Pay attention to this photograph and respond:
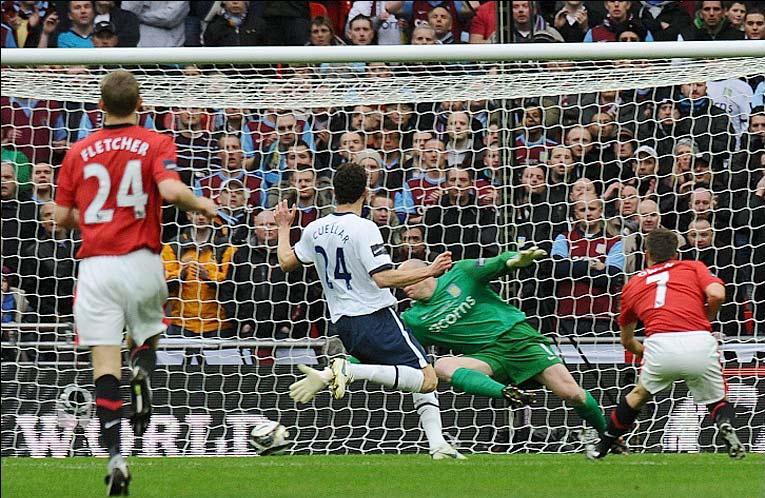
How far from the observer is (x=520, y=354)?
9125mm

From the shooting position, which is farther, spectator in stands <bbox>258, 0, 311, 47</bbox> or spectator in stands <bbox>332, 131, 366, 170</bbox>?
spectator in stands <bbox>258, 0, 311, 47</bbox>

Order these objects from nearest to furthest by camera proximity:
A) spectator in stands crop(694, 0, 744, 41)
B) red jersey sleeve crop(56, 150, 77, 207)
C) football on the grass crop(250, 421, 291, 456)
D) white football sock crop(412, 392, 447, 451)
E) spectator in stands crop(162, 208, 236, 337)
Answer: red jersey sleeve crop(56, 150, 77, 207) < football on the grass crop(250, 421, 291, 456) < white football sock crop(412, 392, 447, 451) < spectator in stands crop(162, 208, 236, 337) < spectator in stands crop(694, 0, 744, 41)

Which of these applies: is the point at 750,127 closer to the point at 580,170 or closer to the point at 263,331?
the point at 580,170

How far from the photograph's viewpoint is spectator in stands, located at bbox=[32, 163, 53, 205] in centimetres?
1068

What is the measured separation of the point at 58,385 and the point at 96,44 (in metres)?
4.16

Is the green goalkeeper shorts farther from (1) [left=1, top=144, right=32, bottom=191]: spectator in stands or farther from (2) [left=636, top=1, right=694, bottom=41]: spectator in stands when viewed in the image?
(2) [left=636, top=1, right=694, bottom=41]: spectator in stands

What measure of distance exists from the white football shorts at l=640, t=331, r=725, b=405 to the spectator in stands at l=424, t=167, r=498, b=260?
8.67 feet

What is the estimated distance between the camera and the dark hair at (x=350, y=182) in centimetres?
780

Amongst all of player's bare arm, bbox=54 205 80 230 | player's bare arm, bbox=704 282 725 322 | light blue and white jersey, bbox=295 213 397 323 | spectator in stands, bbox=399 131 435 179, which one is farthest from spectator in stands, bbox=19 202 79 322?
player's bare arm, bbox=704 282 725 322

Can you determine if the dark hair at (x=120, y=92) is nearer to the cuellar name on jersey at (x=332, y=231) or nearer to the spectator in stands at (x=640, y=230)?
the cuellar name on jersey at (x=332, y=231)

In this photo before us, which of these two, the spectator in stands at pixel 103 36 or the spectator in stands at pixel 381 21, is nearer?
the spectator in stands at pixel 103 36

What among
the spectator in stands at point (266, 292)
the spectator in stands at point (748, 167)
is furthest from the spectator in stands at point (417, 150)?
the spectator in stands at point (748, 167)

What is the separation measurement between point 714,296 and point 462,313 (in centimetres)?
190

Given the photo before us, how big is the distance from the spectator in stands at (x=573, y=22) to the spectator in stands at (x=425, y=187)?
234 cm
